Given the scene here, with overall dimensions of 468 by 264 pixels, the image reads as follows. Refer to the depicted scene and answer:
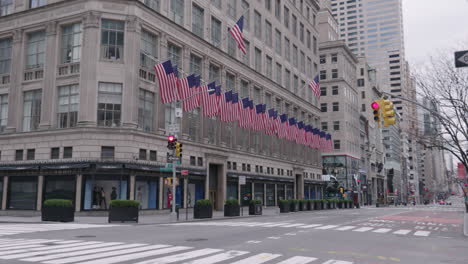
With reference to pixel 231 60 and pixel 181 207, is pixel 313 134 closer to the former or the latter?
pixel 231 60

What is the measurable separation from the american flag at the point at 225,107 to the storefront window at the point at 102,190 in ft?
35.2

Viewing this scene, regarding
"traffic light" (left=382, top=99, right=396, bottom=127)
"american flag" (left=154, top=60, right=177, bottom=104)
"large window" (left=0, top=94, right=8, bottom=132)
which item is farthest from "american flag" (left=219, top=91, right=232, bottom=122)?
"traffic light" (left=382, top=99, right=396, bottom=127)

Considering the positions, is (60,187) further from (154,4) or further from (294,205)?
(294,205)

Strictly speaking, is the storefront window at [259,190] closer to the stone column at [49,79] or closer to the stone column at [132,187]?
the stone column at [132,187]

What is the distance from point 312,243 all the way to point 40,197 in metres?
28.2

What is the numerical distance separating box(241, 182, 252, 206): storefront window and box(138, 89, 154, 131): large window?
62.7 ft

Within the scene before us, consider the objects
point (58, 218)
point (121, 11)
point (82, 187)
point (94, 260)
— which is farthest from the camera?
point (121, 11)

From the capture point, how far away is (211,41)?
164 feet

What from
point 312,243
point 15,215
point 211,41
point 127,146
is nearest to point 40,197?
point 15,215

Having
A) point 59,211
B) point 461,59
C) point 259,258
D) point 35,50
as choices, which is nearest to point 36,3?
point 35,50

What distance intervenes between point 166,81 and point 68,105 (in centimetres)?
931

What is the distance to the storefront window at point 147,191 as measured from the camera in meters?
37.2

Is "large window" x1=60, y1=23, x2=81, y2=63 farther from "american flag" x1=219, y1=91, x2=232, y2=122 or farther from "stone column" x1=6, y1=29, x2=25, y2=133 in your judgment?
"american flag" x1=219, y1=91, x2=232, y2=122

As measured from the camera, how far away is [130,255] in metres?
12.0
